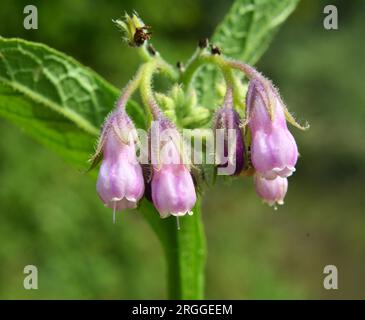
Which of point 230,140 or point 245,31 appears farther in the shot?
point 245,31

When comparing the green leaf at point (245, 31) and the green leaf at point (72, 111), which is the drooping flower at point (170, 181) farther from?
the green leaf at point (245, 31)

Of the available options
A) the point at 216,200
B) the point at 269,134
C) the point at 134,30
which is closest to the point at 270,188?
the point at 269,134

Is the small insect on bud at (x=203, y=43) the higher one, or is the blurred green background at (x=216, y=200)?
the blurred green background at (x=216, y=200)

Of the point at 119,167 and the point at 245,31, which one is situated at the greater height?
the point at 245,31

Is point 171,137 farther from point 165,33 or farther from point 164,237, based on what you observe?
point 165,33

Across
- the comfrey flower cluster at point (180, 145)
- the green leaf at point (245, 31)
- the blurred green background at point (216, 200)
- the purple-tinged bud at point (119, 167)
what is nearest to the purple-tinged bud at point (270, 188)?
the comfrey flower cluster at point (180, 145)

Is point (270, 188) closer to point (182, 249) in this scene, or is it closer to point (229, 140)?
point (229, 140)
